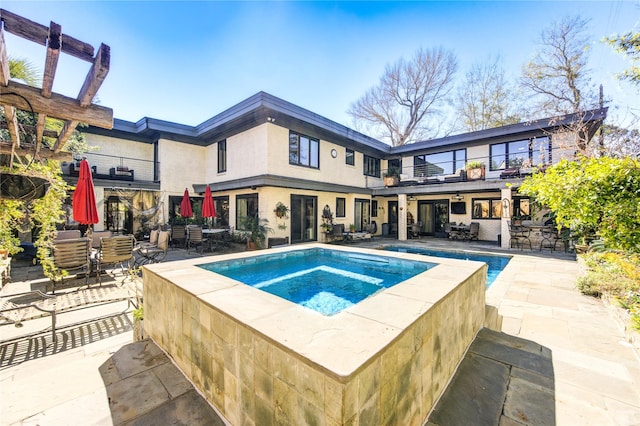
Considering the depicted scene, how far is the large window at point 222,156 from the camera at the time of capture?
42.5 ft

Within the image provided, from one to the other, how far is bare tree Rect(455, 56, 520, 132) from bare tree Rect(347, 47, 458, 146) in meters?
1.33

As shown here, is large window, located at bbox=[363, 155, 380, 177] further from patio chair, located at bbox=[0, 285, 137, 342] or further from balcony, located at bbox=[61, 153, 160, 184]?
patio chair, located at bbox=[0, 285, 137, 342]

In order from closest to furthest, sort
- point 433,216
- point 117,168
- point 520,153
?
point 520,153 < point 117,168 < point 433,216

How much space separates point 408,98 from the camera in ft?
68.3

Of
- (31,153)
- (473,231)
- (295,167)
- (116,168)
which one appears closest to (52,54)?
(31,153)

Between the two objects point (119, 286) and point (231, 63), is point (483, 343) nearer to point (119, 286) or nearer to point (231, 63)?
point (119, 286)

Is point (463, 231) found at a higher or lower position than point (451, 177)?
lower

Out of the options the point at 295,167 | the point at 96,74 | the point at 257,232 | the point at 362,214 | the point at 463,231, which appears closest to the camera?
the point at 96,74

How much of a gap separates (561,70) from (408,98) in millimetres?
9114

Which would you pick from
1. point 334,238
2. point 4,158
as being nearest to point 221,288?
point 4,158

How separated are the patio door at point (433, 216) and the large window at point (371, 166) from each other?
3359mm

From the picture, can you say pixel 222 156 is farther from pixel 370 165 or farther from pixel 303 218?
pixel 370 165

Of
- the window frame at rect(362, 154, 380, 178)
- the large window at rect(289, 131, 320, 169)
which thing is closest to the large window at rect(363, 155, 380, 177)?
the window frame at rect(362, 154, 380, 178)

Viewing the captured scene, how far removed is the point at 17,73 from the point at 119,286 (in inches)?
188
